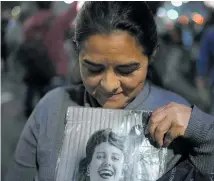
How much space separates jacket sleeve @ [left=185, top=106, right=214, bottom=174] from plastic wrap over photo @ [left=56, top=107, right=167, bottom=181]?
0.08m

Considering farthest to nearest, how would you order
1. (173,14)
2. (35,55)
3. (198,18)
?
(198,18)
(173,14)
(35,55)

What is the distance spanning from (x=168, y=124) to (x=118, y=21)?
0.31 meters

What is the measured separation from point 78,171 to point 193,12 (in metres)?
6.90

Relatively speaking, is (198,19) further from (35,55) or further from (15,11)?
(35,55)

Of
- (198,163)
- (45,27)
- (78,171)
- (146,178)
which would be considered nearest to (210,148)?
(198,163)

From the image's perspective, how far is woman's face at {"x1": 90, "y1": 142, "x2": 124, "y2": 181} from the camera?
111 cm

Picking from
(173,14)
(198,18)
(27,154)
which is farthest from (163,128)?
(198,18)

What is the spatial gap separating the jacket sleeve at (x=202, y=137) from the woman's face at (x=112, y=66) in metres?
0.19

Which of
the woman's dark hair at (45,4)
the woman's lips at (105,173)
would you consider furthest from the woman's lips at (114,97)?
the woman's dark hair at (45,4)

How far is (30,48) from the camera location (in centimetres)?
456

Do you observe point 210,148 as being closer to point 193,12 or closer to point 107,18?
point 107,18

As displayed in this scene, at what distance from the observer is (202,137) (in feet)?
3.66

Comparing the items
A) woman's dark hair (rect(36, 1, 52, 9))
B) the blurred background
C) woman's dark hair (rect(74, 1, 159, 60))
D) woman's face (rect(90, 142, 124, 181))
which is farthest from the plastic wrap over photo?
woman's dark hair (rect(36, 1, 52, 9))

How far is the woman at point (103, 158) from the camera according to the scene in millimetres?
1108
